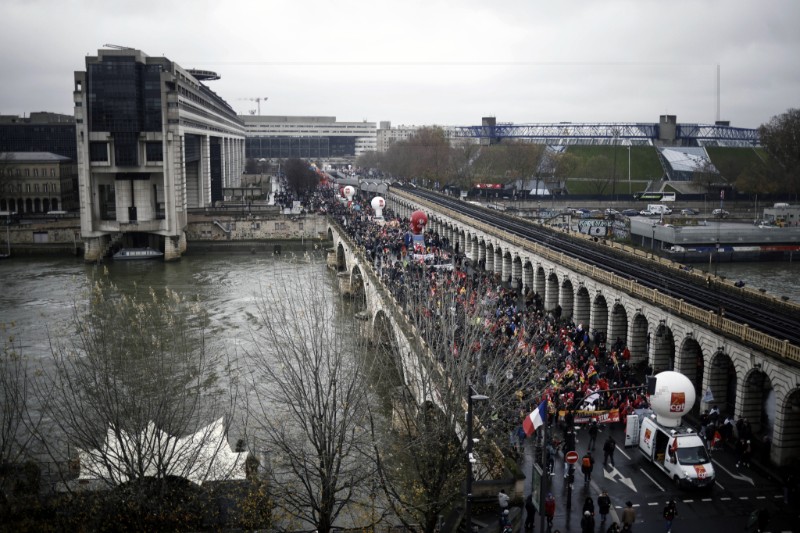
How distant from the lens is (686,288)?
126 feet

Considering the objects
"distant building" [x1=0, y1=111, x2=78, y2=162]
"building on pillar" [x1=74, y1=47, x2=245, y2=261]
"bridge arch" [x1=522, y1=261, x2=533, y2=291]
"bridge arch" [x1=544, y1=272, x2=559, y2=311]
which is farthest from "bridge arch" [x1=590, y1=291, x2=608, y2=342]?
"distant building" [x1=0, y1=111, x2=78, y2=162]

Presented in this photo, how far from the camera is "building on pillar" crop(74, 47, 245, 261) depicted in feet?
263

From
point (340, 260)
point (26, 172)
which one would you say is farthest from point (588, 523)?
point (26, 172)

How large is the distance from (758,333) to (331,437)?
15813 mm

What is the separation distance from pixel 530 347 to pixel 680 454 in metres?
7.31

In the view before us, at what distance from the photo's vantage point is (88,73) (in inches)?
3142

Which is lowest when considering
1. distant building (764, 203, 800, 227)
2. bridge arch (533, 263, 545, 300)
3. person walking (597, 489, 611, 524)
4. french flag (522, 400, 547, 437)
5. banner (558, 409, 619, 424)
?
person walking (597, 489, 611, 524)

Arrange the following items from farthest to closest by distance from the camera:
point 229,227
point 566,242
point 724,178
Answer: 1. point 724,178
2. point 229,227
3. point 566,242

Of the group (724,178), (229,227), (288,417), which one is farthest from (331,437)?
(724,178)

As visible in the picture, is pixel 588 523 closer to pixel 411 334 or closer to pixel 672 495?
pixel 672 495

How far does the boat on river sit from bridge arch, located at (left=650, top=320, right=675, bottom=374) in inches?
2487

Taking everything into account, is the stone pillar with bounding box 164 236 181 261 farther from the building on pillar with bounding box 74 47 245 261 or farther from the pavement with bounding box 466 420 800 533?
the pavement with bounding box 466 420 800 533

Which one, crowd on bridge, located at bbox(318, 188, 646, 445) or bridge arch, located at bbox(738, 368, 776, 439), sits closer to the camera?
crowd on bridge, located at bbox(318, 188, 646, 445)

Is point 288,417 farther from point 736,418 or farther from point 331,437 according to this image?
point 736,418
